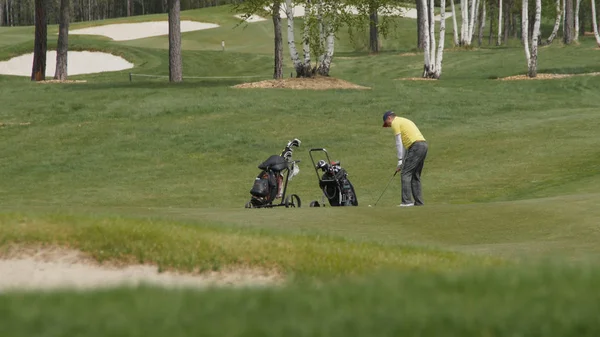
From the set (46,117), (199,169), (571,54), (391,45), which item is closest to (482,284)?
(199,169)

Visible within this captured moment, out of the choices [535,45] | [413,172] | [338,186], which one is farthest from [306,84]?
[338,186]

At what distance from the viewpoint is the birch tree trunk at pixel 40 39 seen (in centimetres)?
5406

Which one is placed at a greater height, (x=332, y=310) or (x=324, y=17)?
(x=324, y=17)

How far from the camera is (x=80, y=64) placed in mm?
72000

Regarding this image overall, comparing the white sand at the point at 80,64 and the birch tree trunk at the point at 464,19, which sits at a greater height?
the birch tree trunk at the point at 464,19

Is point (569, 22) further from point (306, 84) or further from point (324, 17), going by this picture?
point (324, 17)

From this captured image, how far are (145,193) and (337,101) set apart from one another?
1515 cm

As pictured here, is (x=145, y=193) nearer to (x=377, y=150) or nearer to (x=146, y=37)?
(x=377, y=150)

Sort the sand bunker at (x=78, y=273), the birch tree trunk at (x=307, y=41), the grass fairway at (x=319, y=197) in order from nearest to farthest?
1. the grass fairway at (x=319, y=197)
2. the sand bunker at (x=78, y=273)
3. the birch tree trunk at (x=307, y=41)

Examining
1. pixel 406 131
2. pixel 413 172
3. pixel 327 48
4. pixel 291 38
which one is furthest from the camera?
pixel 327 48

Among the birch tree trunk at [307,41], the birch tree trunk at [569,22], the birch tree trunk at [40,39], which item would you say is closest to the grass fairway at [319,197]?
the birch tree trunk at [307,41]

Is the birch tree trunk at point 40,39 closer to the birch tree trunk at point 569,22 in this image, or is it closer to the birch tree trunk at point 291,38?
Result: the birch tree trunk at point 291,38

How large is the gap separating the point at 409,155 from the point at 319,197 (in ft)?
14.4

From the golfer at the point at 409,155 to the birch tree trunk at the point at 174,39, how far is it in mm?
26522
